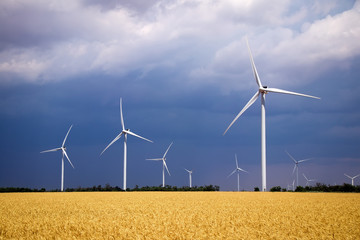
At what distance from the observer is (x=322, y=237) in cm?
910

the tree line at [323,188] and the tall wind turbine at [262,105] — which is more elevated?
the tall wind turbine at [262,105]

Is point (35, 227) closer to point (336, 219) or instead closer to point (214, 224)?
point (214, 224)

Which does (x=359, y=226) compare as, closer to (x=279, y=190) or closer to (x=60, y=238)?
(x=60, y=238)

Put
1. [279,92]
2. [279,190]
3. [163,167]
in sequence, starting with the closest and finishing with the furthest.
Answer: [279,190] < [279,92] < [163,167]

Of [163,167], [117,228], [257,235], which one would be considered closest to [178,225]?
[117,228]

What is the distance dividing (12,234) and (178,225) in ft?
16.0

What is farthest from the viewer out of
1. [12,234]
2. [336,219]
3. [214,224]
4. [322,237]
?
[336,219]

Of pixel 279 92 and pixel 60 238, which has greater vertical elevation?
pixel 279 92

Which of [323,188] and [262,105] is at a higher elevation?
[262,105]

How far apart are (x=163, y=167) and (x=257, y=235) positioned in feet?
192

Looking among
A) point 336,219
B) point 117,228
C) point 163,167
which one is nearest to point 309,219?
point 336,219

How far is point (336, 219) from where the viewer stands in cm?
1241

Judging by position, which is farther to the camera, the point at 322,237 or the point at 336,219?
the point at 336,219

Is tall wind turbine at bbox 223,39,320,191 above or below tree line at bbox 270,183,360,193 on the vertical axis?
above
